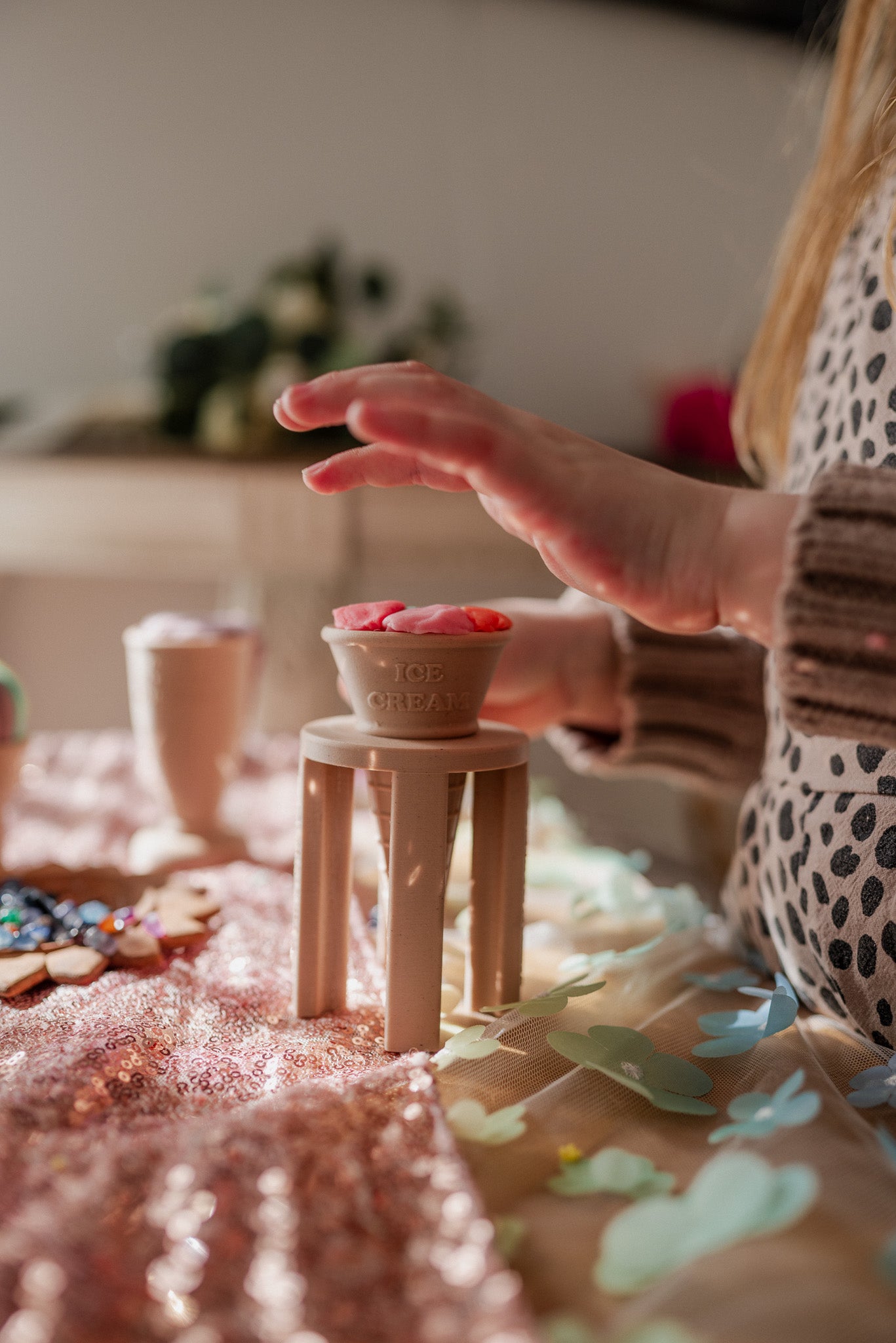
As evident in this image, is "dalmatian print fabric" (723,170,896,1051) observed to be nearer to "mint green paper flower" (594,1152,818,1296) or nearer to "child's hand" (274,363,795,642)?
"child's hand" (274,363,795,642)

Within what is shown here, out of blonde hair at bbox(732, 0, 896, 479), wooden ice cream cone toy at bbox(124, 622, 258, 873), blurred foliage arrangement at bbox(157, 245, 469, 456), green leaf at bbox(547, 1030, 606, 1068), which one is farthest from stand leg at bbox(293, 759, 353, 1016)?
blurred foliage arrangement at bbox(157, 245, 469, 456)

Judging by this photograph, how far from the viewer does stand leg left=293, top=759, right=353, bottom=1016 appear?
432 millimetres

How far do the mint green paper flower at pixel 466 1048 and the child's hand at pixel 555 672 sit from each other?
267 mm

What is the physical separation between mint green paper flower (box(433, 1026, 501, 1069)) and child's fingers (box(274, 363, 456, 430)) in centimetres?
25

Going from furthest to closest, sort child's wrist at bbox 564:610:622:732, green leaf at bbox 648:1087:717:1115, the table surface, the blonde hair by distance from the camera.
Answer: child's wrist at bbox 564:610:622:732
the blonde hair
green leaf at bbox 648:1087:717:1115
the table surface

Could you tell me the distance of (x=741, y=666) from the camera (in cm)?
69

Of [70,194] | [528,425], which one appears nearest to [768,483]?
[528,425]

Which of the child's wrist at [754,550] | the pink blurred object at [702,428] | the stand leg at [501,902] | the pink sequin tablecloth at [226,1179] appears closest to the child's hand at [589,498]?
the child's wrist at [754,550]

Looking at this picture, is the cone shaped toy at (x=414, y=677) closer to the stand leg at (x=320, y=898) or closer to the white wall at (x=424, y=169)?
the stand leg at (x=320, y=898)

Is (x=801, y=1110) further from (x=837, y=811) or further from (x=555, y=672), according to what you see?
(x=555, y=672)

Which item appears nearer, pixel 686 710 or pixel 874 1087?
pixel 874 1087

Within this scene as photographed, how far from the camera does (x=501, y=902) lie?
1.48 ft

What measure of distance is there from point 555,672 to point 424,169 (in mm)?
1380

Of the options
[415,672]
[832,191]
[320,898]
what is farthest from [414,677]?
[832,191]
